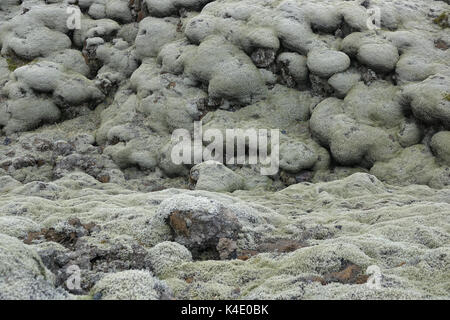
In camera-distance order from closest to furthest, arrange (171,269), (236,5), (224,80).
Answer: (171,269)
(224,80)
(236,5)

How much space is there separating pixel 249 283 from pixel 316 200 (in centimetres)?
1402

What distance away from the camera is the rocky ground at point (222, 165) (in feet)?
46.6

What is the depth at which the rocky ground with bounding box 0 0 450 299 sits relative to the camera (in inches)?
559

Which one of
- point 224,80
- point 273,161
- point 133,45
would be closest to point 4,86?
point 133,45

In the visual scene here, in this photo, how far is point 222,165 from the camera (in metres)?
31.5

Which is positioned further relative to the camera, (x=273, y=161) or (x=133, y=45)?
(x=133, y=45)

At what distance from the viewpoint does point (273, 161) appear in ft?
108

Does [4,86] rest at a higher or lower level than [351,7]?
lower

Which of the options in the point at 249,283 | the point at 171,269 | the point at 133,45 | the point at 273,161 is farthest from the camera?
the point at 133,45

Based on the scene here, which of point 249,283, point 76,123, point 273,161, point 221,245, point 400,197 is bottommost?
point 76,123

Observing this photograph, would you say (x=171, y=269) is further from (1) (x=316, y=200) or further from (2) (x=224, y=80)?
(2) (x=224, y=80)

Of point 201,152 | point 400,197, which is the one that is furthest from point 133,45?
point 400,197
